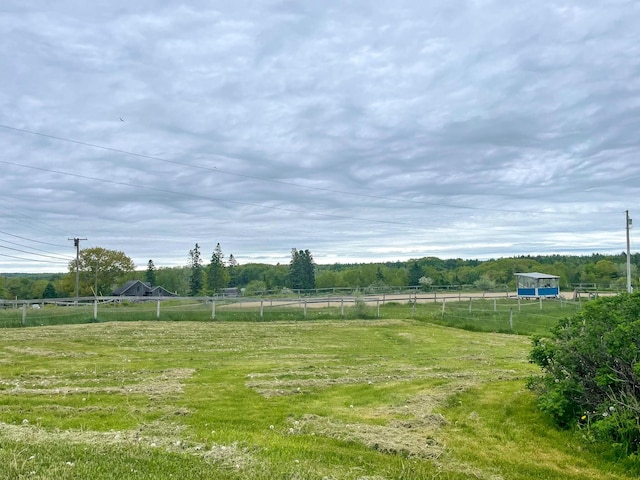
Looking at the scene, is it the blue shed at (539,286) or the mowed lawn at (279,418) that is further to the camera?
the blue shed at (539,286)

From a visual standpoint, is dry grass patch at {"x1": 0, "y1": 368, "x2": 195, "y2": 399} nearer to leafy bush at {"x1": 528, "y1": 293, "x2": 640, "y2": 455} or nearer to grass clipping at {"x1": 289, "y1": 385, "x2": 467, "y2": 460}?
grass clipping at {"x1": 289, "y1": 385, "x2": 467, "y2": 460}

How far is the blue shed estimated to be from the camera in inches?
1908

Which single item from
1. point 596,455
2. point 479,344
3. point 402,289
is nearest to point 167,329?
point 479,344

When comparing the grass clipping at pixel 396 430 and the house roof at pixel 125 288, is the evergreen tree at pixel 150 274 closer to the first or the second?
the house roof at pixel 125 288

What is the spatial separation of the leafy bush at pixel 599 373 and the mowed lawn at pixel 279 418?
0.36m

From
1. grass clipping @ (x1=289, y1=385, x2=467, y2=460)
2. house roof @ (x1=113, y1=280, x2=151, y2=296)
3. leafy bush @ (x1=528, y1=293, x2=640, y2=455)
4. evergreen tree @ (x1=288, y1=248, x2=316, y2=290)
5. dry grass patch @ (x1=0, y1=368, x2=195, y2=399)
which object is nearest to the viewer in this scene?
grass clipping @ (x1=289, y1=385, x2=467, y2=460)

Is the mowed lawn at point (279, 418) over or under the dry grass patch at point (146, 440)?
under

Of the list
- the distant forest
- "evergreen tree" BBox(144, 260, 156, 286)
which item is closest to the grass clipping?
the distant forest

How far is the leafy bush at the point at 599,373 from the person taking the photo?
6090mm

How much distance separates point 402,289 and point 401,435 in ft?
186

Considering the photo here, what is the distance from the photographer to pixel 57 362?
13.1 m

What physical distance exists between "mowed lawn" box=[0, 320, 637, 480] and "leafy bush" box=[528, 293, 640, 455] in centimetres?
36

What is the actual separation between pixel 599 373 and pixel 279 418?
4.66 meters

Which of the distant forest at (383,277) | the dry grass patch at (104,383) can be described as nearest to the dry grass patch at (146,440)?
the dry grass patch at (104,383)
